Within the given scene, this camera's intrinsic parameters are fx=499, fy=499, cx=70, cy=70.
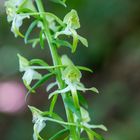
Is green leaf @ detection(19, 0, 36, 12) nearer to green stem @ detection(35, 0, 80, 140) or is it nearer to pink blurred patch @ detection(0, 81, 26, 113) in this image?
green stem @ detection(35, 0, 80, 140)

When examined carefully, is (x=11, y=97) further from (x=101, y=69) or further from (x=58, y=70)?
(x=58, y=70)

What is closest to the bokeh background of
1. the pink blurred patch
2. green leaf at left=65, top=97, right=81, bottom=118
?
the pink blurred patch

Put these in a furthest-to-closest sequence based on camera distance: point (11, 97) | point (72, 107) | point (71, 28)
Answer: point (11, 97) < point (71, 28) < point (72, 107)

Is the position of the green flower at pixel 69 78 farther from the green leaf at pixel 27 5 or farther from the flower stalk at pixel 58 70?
the green leaf at pixel 27 5

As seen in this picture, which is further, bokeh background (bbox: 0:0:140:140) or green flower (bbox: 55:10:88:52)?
bokeh background (bbox: 0:0:140:140)

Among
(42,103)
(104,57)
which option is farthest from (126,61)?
(42,103)

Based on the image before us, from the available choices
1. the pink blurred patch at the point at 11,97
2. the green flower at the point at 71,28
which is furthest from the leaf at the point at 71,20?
the pink blurred patch at the point at 11,97

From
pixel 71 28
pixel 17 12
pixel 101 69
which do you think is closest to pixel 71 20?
pixel 71 28

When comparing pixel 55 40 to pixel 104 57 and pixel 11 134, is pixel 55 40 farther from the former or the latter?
pixel 104 57
